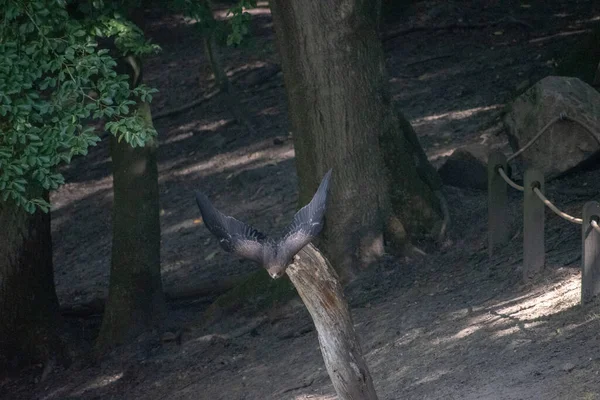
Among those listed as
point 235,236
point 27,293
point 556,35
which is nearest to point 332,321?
point 235,236

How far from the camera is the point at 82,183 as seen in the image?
15.2 m

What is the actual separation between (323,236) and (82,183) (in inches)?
298

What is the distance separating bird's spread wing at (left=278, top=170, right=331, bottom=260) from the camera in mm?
4883

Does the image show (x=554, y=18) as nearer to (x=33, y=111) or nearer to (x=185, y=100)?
(x=185, y=100)

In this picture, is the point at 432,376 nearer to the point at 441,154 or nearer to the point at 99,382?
the point at 99,382

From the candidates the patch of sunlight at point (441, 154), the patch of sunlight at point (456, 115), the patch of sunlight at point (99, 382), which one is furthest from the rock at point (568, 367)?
the patch of sunlight at point (456, 115)

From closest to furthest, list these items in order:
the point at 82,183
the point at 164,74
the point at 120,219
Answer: the point at 120,219 → the point at 82,183 → the point at 164,74

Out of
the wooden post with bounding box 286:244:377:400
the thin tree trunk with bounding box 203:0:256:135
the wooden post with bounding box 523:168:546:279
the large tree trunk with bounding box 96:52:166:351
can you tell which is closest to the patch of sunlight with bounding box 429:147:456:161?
the large tree trunk with bounding box 96:52:166:351

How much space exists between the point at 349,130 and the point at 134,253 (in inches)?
108

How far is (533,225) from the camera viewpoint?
7145 millimetres

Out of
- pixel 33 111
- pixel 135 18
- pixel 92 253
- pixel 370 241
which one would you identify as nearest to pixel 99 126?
pixel 92 253

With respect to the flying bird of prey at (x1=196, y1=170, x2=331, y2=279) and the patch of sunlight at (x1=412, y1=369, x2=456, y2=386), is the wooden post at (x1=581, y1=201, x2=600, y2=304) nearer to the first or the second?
the patch of sunlight at (x1=412, y1=369, x2=456, y2=386)

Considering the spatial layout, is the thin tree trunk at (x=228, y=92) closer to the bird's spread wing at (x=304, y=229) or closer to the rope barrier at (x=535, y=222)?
the rope barrier at (x=535, y=222)

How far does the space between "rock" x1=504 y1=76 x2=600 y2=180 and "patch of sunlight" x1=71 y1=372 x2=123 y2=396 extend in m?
4.62
